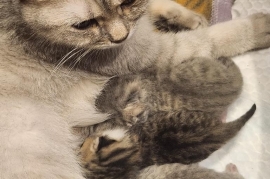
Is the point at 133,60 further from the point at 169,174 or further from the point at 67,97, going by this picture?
→ the point at 169,174

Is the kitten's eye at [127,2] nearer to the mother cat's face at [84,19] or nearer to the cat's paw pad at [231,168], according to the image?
the mother cat's face at [84,19]

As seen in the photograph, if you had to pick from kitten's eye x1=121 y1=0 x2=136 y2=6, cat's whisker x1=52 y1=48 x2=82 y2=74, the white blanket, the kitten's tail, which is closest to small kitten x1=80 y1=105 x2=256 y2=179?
the kitten's tail

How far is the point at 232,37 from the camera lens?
56.7 inches

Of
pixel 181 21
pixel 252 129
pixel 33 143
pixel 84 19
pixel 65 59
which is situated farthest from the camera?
pixel 181 21

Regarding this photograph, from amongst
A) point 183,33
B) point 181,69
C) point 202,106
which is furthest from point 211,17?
point 202,106

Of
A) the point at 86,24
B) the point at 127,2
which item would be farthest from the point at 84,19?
the point at 127,2

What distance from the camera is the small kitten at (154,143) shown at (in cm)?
114

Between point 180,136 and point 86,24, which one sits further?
point 180,136

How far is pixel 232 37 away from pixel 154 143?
55cm

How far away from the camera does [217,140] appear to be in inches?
47.4

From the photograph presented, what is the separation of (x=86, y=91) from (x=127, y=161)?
32 centimetres

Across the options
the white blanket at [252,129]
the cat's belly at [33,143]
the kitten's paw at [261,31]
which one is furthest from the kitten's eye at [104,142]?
the kitten's paw at [261,31]

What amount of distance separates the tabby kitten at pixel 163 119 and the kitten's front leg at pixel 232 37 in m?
0.12

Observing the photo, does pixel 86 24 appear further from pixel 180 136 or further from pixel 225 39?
pixel 225 39
